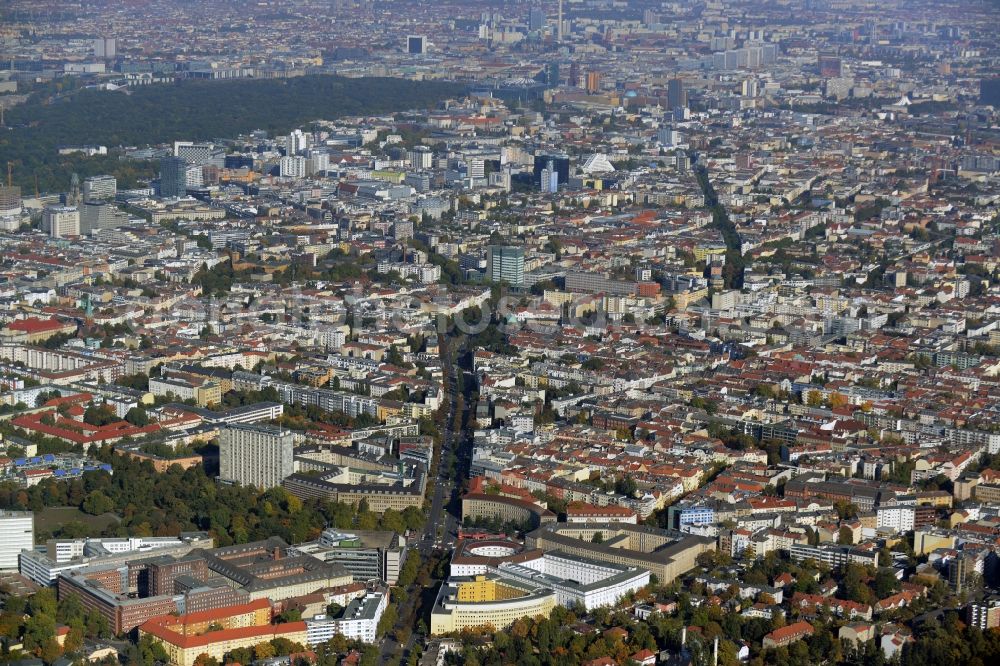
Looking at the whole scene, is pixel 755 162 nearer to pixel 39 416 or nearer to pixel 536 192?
pixel 536 192

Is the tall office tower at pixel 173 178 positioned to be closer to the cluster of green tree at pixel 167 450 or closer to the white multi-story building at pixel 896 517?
the cluster of green tree at pixel 167 450

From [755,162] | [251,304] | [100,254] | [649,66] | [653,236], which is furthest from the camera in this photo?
[649,66]

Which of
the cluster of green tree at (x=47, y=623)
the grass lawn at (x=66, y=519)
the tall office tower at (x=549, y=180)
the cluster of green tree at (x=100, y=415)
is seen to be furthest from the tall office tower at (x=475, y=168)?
the cluster of green tree at (x=47, y=623)

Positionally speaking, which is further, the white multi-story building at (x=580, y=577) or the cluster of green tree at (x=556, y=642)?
the white multi-story building at (x=580, y=577)

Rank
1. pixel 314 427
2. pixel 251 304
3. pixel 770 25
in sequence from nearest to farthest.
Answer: pixel 314 427, pixel 251 304, pixel 770 25

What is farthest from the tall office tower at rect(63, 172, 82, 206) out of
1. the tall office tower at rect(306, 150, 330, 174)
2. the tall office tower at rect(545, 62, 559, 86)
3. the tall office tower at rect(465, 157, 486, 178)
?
the tall office tower at rect(545, 62, 559, 86)

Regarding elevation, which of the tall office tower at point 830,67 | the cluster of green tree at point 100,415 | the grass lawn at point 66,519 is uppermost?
the tall office tower at point 830,67

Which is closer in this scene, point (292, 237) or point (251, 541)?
point (251, 541)

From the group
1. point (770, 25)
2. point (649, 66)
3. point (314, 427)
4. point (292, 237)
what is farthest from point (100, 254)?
point (770, 25)
